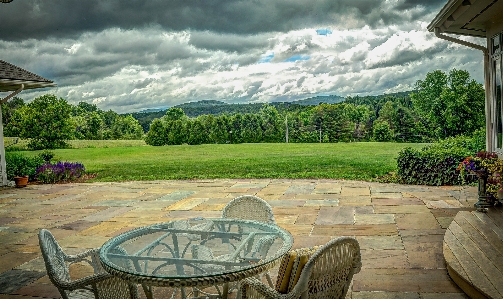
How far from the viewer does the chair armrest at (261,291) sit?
6.48 ft

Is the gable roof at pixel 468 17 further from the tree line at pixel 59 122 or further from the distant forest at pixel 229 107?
the tree line at pixel 59 122

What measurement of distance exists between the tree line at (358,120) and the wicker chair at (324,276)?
31.1 ft

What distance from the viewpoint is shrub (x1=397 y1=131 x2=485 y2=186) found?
7.66m

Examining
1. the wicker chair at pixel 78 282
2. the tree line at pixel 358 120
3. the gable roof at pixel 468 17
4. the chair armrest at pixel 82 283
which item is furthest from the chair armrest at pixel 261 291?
the tree line at pixel 358 120

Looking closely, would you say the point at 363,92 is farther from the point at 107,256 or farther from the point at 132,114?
the point at 107,256

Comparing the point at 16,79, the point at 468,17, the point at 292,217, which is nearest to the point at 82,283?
the point at 292,217

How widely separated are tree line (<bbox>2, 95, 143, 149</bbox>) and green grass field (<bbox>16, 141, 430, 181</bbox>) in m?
0.44

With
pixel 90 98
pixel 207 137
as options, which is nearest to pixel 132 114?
pixel 90 98

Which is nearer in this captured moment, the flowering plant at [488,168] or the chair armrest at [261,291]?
the chair armrest at [261,291]

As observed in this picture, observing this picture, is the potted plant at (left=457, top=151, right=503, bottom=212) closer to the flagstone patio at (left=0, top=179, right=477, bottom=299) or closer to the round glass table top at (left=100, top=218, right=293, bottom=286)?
the flagstone patio at (left=0, top=179, right=477, bottom=299)

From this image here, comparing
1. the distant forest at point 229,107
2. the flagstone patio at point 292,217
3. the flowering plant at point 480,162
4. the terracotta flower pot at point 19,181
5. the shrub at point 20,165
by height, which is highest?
the distant forest at point 229,107

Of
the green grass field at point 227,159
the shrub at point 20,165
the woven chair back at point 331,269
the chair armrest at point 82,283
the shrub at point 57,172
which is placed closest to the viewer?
the woven chair back at point 331,269

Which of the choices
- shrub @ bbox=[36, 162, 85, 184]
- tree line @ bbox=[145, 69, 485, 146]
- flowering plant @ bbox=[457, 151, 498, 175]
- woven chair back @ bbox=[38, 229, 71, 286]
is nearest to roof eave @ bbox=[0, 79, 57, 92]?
shrub @ bbox=[36, 162, 85, 184]

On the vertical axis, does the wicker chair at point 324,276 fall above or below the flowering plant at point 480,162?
below
